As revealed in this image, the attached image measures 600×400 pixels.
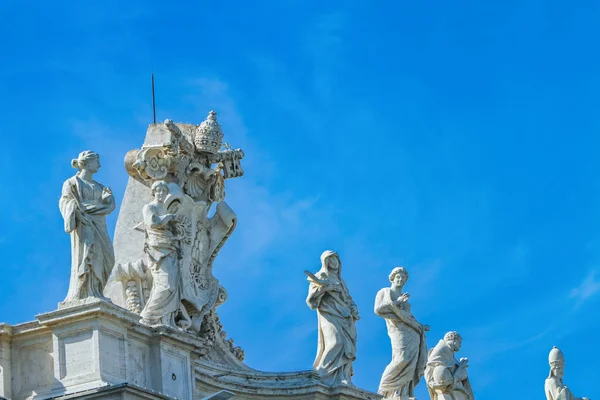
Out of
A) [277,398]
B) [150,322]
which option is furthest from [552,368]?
[150,322]

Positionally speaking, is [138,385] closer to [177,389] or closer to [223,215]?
[177,389]

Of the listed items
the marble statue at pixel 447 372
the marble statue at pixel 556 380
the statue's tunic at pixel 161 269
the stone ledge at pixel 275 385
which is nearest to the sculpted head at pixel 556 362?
the marble statue at pixel 556 380

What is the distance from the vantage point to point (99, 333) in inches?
1081

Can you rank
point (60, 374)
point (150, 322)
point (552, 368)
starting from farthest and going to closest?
1. point (552, 368)
2. point (150, 322)
3. point (60, 374)

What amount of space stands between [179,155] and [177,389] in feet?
13.1

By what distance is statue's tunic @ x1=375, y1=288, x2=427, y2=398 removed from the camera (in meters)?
32.7

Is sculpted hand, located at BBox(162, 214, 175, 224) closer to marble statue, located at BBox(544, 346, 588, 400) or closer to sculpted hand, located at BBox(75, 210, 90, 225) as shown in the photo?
sculpted hand, located at BBox(75, 210, 90, 225)

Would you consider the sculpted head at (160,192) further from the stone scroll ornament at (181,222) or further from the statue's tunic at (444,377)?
the statue's tunic at (444,377)

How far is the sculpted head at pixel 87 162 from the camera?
93.8 feet

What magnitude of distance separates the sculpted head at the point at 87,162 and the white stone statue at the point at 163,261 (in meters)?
1.85

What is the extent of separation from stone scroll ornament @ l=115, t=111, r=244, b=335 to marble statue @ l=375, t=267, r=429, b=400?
2600 millimetres

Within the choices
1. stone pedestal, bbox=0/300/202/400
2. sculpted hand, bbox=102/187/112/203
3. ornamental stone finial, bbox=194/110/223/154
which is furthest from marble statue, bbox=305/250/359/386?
sculpted hand, bbox=102/187/112/203

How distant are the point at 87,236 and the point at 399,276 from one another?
20.4 ft

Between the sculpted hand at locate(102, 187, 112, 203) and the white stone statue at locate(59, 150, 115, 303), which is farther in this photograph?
the sculpted hand at locate(102, 187, 112, 203)
